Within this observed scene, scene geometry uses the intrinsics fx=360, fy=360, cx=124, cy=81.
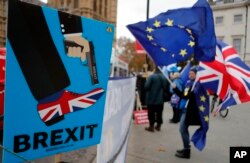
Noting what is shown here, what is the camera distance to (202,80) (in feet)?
21.1

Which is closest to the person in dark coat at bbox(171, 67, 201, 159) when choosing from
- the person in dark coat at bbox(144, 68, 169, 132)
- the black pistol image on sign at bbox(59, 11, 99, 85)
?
the person in dark coat at bbox(144, 68, 169, 132)

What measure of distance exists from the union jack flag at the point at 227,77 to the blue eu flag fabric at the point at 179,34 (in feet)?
1.73

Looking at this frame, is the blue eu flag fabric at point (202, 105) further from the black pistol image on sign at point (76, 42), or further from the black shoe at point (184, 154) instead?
the black pistol image on sign at point (76, 42)

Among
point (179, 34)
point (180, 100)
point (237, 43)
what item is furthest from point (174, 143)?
point (237, 43)

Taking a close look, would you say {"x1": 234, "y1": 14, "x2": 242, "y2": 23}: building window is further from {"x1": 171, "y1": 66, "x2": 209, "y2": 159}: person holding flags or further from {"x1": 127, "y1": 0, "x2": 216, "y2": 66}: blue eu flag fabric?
{"x1": 127, "y1": 0, "x2": 216, "y2": 66}: blue eu flag fabric

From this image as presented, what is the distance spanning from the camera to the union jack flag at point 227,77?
238 inches

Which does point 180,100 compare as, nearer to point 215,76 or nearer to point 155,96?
point 215,76

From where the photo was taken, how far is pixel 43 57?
1884 millimetres

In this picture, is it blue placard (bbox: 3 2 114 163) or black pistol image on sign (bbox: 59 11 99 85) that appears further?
black pistol image on sign (bbox: 59 11 99 85)

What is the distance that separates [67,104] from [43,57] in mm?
328

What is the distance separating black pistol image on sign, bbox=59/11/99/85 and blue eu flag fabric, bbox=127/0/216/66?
357cm

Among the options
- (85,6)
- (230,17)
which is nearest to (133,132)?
(230,17)

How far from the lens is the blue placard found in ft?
5.83

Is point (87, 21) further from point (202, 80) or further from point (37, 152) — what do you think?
point (202, 80)
